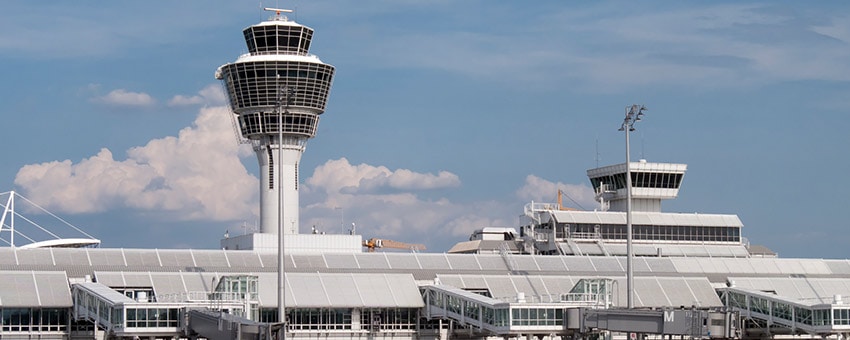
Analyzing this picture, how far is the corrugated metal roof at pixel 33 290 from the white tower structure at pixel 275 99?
40.8 metres

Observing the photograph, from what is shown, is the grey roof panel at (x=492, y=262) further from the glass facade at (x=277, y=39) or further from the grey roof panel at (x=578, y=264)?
the glass facade at (x=277, y=39)

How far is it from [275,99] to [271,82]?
2366mm

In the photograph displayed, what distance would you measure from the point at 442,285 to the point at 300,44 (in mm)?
46544

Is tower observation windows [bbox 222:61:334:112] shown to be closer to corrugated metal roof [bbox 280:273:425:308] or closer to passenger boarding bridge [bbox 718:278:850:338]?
corrugated metal roof [bbox 280:273:425:308]

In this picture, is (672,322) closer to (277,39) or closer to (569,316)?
(569,316)

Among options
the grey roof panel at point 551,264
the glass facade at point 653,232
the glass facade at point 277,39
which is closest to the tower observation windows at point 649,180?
the glass facade at point 653,232

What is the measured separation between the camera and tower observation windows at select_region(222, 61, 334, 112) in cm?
15138

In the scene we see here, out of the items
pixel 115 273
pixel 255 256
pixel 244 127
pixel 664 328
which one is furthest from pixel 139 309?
pixel 244 127

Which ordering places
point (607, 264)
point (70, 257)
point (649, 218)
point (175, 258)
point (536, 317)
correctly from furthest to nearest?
point (649, 218) < point (607, 264) < point (175, 258) < point (70, 257) < point (536, 317)

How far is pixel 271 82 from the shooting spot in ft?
498

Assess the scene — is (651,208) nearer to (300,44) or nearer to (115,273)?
(300,44)

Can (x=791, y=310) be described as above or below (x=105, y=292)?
below

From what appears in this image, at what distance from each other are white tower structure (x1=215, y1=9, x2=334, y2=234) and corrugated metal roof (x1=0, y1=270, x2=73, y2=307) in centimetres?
4081

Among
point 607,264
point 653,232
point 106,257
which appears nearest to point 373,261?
point 607,264
